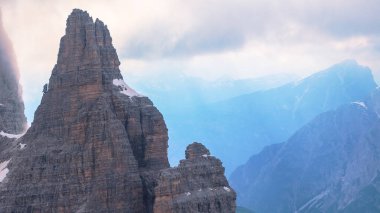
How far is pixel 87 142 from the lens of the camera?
108250mm

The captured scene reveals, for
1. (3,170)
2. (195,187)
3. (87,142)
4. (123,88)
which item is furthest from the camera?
(123,88)

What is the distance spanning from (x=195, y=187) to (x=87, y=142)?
12860mm

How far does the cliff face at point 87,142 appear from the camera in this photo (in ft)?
347

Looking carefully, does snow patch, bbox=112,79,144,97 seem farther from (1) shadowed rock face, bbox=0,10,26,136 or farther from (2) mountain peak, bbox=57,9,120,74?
(1) shadowed rock face, bbox=0,10,26,136

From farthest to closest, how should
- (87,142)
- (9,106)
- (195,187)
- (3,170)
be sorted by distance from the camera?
(9,106) → (3,170) → (195,187) → (87,142)

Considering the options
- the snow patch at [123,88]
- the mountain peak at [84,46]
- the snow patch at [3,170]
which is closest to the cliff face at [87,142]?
the snow patch at [123,88]

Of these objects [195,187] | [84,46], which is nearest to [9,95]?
[84,46]

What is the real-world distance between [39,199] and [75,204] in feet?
13.3

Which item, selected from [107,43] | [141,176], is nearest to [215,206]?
[141,176]

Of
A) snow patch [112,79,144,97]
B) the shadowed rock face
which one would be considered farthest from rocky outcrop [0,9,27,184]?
snow patch [112,79,144,97]

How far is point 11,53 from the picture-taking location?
490 ft

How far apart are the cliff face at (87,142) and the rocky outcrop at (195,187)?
2366mm

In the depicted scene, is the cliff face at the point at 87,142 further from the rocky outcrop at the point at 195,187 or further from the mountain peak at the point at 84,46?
the rocky outcrop at the point at 195,187

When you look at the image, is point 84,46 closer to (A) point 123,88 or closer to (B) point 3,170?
(A) point 123,88
